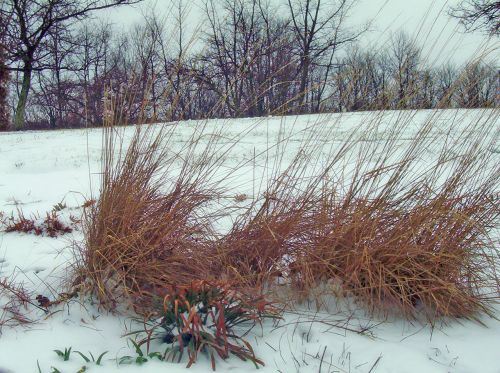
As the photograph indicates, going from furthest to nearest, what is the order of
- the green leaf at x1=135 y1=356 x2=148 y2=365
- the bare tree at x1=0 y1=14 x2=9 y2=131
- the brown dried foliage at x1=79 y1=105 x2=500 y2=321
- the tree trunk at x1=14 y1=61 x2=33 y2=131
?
the tree trunk at x1=14 y1=61 x2=33 y2=131 → the bare tree at x1=0 y1=14 x2=9 y2=131 → the brown dried foliage at x1=79 y1=105 x2=500 y2=321 → the green leaf at x1=135 y1=356 x2=148 y2=365

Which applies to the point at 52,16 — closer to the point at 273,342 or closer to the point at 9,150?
the point at 9,150

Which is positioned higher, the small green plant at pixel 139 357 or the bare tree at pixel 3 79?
the bare tree at pixel 3 79

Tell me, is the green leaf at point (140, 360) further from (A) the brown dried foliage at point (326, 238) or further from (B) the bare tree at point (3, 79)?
(B) the bare tree at point (3, 79)

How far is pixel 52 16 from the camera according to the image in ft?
57.7

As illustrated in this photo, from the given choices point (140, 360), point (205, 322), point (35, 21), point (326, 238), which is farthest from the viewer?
point (35, 21)

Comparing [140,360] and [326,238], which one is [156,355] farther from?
[326,238]

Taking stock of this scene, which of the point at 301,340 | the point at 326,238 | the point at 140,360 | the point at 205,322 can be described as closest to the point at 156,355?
the point at 140,360

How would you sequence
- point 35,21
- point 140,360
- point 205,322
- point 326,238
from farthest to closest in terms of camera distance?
point 35,21
point 326,238
point 205,322
point 140,360

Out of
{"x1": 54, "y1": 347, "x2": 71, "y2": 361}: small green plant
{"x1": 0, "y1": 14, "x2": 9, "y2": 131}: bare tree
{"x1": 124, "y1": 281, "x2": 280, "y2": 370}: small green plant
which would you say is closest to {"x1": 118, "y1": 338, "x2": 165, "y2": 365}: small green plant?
{"x1": 124, "y1": 281, "x2": 280, "y2": 370}: small green plant

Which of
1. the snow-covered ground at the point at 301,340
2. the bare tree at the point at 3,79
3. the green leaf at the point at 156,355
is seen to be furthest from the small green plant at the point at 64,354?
the bare tree at the point at 3,79

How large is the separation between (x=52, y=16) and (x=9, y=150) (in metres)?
11.7

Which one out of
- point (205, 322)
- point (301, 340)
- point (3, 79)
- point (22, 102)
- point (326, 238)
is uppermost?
point (3, 79)

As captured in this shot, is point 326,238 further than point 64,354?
Yes

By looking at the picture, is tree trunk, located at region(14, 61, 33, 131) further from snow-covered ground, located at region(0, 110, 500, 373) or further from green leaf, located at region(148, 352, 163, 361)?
green leaf, located at region(148, 352, 163, 361)
